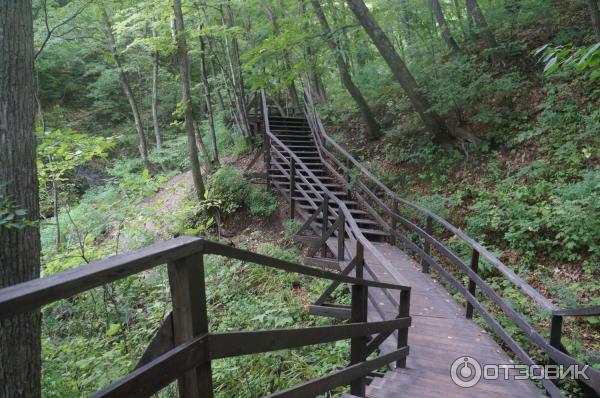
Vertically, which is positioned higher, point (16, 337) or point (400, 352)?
point (16, 337)

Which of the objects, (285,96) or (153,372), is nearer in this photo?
(153,372)

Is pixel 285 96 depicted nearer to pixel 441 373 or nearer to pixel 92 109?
pixel 92 109

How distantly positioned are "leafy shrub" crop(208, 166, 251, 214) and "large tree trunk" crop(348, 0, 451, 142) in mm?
5378

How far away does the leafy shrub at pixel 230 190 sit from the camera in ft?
36.7

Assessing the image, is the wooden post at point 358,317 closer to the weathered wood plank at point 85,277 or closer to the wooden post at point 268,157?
the weathered wood plank at point 85,277

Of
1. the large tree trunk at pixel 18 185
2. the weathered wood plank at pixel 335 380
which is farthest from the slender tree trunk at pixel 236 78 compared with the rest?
the weathered wood plank at pixel 335 380

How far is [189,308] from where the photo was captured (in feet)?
4.52

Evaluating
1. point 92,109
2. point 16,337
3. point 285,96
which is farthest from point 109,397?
point 92,109

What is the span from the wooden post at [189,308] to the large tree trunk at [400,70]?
8855 millimetres

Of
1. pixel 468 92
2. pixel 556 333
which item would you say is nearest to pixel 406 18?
pixel 468 92

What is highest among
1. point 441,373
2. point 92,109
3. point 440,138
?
point 92,109

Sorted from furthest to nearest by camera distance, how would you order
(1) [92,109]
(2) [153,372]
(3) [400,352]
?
1. (1) [92,109]
2. (3) [400,352]
3. (2) [153,372]

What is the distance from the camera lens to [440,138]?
9609mm

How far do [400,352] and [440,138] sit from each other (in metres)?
6.97
